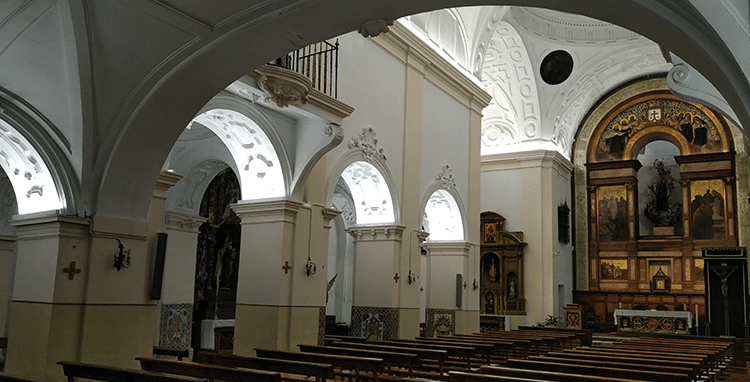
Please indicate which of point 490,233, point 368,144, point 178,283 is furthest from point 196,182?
point 490,233

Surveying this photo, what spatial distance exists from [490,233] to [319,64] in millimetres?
13446

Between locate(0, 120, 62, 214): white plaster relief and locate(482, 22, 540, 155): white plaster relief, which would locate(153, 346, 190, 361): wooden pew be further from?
locate(482, 22, 540, 155): white plaster relief

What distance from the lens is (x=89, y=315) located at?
6.85 m

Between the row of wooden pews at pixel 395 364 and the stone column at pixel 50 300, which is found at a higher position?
the stone column at pixel 50 300

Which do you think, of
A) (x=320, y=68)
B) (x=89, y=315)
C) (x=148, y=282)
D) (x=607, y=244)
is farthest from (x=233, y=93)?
(x=607, y=244)

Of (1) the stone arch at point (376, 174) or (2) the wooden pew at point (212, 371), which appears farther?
(1) the stone arch at point (376, 174)

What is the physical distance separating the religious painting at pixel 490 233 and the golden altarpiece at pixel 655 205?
4.38 m

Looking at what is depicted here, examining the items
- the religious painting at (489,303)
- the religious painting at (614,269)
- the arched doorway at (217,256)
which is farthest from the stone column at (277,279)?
the religious painting at (614,269)

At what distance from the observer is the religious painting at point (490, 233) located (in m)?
23.0

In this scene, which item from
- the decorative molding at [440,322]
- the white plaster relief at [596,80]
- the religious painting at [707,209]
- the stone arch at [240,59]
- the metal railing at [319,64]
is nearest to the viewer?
the stone arch at [240,59]

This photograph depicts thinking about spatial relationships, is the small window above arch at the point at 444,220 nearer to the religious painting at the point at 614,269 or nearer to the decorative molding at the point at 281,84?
the decorative molding at the point at 281,84

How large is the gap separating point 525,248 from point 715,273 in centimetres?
589

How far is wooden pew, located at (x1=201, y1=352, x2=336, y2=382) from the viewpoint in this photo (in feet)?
21.5

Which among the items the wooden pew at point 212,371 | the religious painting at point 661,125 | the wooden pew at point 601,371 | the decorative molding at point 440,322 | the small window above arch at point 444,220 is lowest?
the wooden pew at point 212,371
